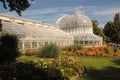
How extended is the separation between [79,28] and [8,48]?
155 ft

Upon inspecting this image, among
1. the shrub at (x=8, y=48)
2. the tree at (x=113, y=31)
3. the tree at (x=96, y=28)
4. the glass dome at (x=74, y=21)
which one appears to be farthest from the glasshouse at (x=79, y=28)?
the shrub at (x=8, y=48)

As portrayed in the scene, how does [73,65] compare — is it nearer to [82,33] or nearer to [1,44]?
[1,44]

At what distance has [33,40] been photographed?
128ft

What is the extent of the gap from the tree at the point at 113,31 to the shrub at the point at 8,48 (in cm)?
5478

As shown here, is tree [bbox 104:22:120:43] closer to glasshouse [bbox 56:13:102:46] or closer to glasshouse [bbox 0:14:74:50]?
glasshouse [bbox 56:13:102:46]

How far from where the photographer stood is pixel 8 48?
24.0 meters

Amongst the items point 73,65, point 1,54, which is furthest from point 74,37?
point 73,65

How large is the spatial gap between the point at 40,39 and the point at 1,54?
1961 cm

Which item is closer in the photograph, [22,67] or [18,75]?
[18,75]

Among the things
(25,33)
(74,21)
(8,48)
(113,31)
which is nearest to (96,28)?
(113,31)

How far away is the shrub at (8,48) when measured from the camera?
2288 cm

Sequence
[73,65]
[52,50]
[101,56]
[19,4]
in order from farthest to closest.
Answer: [101,56] → [52,50] → [73,65] → [19,4]

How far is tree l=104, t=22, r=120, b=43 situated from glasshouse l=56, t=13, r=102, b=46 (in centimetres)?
1160

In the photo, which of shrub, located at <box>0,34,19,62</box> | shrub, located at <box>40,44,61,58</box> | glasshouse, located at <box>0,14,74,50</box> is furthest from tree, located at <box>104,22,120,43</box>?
shrub, located at <box>0,34,19,62</box>
